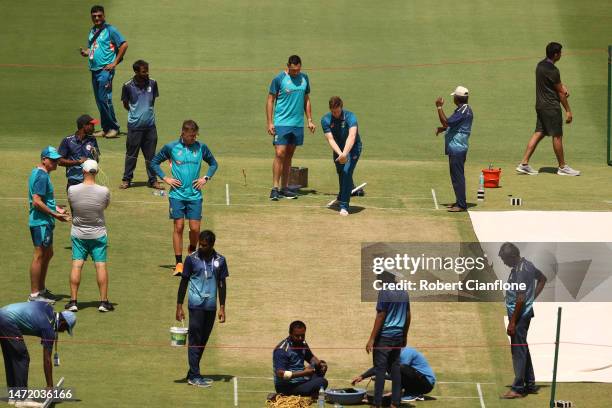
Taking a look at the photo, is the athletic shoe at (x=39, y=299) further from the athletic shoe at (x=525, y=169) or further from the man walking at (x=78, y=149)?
the athletic shoe at (x=525, y=169)

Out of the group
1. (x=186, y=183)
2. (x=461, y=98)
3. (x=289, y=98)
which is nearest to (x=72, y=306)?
(x=186, y=183)

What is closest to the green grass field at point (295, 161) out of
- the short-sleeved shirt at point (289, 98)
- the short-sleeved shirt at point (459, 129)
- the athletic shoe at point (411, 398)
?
the athletic shoe at point (411, 398)

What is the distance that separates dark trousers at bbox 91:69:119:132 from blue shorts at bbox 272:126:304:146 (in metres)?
4.37

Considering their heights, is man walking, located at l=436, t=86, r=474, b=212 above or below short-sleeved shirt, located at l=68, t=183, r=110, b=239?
above

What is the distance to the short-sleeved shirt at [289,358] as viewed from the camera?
18.6 m

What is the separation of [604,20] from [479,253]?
48.3 feet

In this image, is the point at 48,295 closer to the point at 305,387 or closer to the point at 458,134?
the point at 305,387

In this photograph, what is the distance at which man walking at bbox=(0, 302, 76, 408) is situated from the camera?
18.1 meters

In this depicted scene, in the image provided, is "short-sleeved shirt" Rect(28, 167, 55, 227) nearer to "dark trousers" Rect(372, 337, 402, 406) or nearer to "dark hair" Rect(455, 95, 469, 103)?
"dark trousers" Rect(372, 337, 402, 406)

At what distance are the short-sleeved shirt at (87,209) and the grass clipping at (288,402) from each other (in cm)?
385

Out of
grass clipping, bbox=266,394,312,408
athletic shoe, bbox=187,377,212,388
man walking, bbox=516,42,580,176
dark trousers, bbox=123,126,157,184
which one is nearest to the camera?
grass clipping, bbox=266,394,312,408

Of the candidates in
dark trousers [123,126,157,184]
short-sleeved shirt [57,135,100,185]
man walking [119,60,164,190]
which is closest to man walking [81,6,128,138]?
man walking [119,60,164,190]

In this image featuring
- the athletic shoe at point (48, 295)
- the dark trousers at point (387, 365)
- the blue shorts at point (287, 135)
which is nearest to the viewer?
the dark trousers at point (387, 365)

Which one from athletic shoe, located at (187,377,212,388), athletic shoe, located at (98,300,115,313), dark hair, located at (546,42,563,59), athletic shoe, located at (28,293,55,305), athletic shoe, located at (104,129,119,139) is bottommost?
athletic shoe, located at (187,377,212,388)
